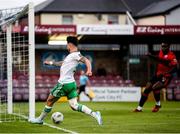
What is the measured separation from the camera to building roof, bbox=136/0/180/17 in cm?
5553

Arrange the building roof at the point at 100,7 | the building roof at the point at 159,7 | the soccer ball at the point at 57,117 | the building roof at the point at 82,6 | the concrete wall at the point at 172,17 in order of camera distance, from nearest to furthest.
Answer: the soccer ball at the point at 57,117 → the concrete wall at the point at 172,17 → the building roof at the point at 159,7 → the building roof at the point at 100,7 → the building roof at the point at 82,6

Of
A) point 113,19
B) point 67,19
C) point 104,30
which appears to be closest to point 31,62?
point 104,30

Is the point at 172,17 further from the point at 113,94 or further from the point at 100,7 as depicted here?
the point at 113,94

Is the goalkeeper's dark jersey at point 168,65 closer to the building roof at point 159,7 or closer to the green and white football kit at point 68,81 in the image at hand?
the green and white football kit at point 68,81

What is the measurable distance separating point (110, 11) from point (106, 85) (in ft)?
64.0

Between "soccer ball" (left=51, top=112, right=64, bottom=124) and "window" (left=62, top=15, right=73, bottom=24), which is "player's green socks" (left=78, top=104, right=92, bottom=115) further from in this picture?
"window" (left=62, top=15, right=73, bottom=24)

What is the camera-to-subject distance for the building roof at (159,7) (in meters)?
55.5

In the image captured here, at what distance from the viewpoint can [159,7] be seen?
189 ft

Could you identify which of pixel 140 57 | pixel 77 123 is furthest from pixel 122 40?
pixel 77 123

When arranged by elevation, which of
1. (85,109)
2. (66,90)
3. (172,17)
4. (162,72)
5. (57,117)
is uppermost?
(172,17)

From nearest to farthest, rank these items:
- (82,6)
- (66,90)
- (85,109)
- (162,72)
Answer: (85,109), (66,90), (162,72), (82,6)

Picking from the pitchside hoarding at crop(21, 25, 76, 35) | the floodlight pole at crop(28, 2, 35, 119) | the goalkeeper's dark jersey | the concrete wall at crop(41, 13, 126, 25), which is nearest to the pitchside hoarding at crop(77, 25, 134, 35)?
the pitchside hoarding at crop(21, 25, 76, 35)

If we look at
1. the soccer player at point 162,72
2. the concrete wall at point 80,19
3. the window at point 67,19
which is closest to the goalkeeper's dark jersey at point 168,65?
the soccer player at point 162,72

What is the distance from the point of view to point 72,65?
51.8 feet
